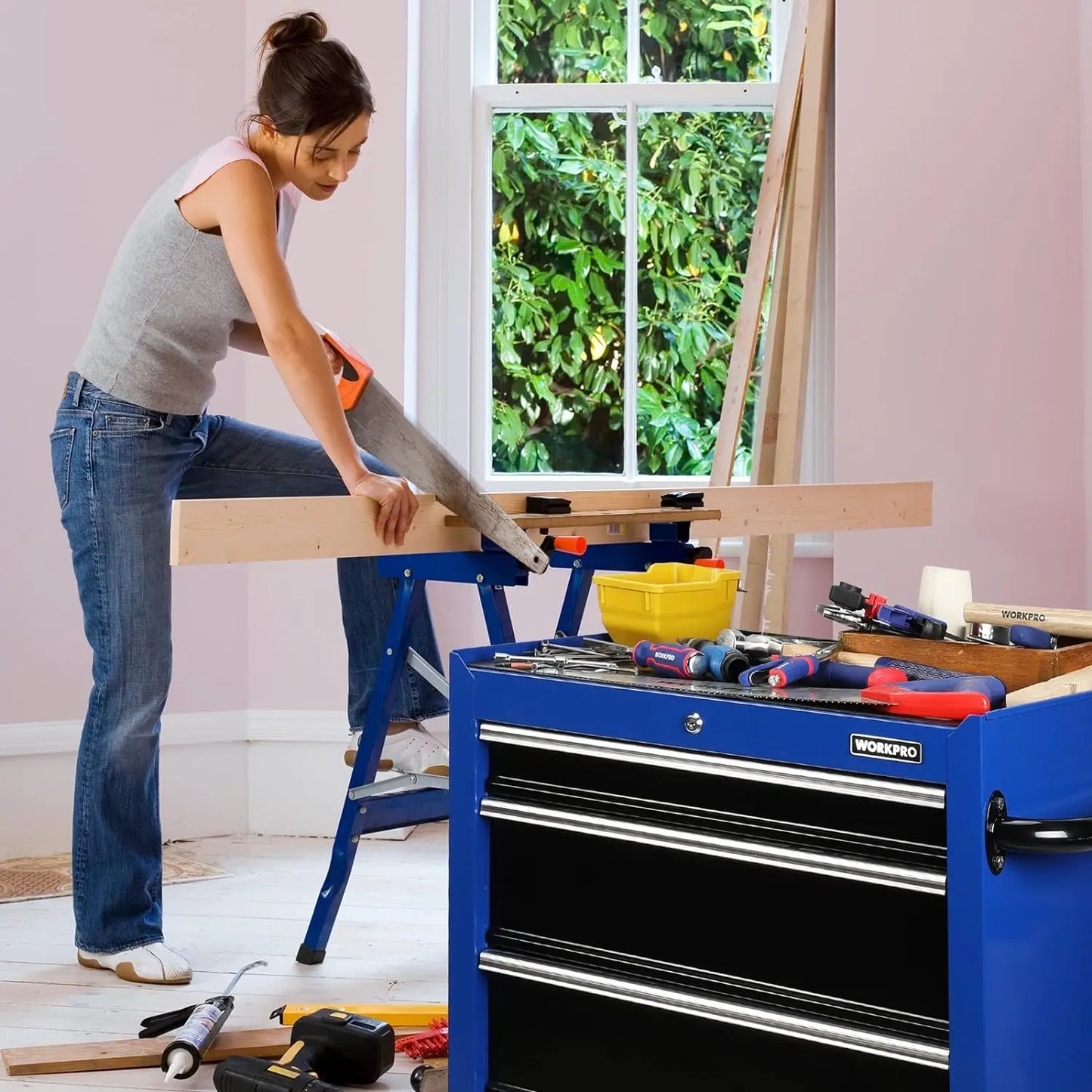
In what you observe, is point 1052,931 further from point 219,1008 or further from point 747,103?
point 747,103

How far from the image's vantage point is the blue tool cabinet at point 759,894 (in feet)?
4.30

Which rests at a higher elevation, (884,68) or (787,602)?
(884,68)

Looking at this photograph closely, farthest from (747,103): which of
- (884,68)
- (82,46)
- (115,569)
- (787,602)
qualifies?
(115,569)

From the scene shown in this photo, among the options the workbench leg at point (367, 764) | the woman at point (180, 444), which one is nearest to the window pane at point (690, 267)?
the woman at point (180, 444)

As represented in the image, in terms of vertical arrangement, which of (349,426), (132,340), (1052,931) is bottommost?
(1052,931)

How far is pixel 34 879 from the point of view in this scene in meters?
3.07

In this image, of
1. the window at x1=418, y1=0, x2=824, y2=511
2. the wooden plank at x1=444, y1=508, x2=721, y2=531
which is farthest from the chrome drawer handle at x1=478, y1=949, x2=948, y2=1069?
the window at x1=418, y1=0, x2=824, y2=511

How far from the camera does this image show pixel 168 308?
2.21 meters

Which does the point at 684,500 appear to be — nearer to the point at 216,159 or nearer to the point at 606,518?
the point at 606,518

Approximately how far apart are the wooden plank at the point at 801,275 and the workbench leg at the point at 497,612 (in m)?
1.16

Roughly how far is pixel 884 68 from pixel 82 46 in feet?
6.22

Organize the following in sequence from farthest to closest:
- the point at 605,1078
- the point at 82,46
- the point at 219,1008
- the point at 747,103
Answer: the point at 747,103
the point at 82,46
the point at 219,1008
the point at 605,1078

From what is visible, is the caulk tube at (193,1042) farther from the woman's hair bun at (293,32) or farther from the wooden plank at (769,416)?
the wooden plank at (769,416)

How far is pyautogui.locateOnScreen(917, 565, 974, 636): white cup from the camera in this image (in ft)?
5.65
